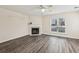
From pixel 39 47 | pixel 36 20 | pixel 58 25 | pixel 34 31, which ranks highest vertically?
pixel 36 20

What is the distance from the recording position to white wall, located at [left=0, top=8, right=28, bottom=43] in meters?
5.07

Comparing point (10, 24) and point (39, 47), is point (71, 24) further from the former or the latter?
point (10, 24)

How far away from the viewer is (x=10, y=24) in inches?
227

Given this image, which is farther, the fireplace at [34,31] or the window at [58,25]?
the fireplace at [34,31]

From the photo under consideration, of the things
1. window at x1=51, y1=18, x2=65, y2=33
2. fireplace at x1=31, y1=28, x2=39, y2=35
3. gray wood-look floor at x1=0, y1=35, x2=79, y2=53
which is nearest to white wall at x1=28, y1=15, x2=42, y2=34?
fireplace at x1=31, y1=28, x2=39, y2=35

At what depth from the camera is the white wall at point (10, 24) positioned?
5.07m

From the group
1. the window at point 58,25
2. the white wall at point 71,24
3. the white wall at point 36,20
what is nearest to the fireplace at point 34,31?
the white wall at point 36,20

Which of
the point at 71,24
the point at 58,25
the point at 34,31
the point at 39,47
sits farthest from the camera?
the point at 34,31

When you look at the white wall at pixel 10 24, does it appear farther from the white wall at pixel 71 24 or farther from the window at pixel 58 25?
the white wall at pixel 71 24

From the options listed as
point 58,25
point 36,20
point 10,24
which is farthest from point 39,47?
point 36,20

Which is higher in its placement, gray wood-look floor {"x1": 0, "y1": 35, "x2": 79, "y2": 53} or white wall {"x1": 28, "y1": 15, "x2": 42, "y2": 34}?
white wall {"x1": 28, "y1": 15, "x2": 42, "y2": 34}

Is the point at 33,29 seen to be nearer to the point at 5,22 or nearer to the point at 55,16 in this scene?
the point at 55,16

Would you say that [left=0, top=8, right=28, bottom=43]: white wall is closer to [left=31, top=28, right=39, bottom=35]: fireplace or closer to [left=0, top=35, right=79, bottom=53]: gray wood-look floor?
[left=0, top=35, right=79, bottom=53]: gray wood-look floor
